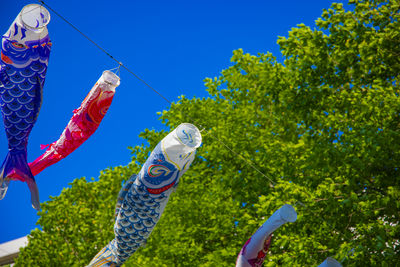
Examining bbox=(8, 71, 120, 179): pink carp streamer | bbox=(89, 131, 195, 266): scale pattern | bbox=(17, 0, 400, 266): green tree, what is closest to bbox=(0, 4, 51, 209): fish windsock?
bbox=(8, 71, 120, 179): pink carp streamer

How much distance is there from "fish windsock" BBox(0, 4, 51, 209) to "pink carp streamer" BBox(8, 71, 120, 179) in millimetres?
470

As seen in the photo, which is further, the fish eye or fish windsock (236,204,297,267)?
fish windsock (236,204,297,267)

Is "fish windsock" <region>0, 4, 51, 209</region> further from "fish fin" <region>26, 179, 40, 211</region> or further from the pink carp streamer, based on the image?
the pink carp streamer

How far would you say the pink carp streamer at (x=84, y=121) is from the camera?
6.47m

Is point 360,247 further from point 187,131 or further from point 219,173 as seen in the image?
point 219,173

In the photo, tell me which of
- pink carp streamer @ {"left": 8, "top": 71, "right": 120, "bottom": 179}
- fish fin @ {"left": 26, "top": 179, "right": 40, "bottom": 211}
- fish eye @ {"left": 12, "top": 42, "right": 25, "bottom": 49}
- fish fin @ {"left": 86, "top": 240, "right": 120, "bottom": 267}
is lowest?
fish fin @ {"left": 86, "top": 240, "right": 120, "bottom": 267}

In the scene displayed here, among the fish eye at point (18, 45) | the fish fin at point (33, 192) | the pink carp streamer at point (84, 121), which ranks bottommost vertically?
the fish fin at point (33, 192)

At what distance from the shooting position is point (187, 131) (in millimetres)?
6648

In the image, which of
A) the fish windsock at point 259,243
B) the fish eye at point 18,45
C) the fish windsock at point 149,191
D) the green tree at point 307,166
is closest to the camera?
the fish eye at point 18,45

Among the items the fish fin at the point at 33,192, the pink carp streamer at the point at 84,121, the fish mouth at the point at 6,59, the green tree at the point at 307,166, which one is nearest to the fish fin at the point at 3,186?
the fish fin at the point at 33,192

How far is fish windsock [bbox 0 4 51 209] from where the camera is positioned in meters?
5.93

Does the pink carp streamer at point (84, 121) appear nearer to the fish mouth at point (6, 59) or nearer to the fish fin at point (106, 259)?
the fish mouth at point (6, 59)

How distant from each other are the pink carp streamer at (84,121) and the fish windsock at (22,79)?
470mm

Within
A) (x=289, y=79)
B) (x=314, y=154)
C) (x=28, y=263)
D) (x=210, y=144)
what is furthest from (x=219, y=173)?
(x=28, y=263)
